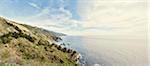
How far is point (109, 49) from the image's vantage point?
583cm

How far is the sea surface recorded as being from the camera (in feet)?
17.5

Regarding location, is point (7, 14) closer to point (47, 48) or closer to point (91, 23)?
point (47, 48)

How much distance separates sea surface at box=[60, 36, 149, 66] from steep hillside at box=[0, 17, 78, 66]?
226 millimetres

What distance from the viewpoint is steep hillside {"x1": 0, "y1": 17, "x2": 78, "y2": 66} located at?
16.7ft

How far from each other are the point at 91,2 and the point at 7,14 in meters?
1.58

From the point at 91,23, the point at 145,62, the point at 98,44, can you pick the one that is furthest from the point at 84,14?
the point at 145,62

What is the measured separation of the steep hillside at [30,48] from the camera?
A: 5.09 metres

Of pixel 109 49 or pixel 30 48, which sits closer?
pixel 30 48

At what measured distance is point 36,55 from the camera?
17.8ft

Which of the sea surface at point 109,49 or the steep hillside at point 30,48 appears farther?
the sea surface at point 109,49

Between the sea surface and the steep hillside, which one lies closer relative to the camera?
the steep hillside

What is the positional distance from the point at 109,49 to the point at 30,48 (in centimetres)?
141

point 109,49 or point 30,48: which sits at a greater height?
point 30,48

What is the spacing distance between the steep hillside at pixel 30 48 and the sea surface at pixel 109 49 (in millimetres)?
226
